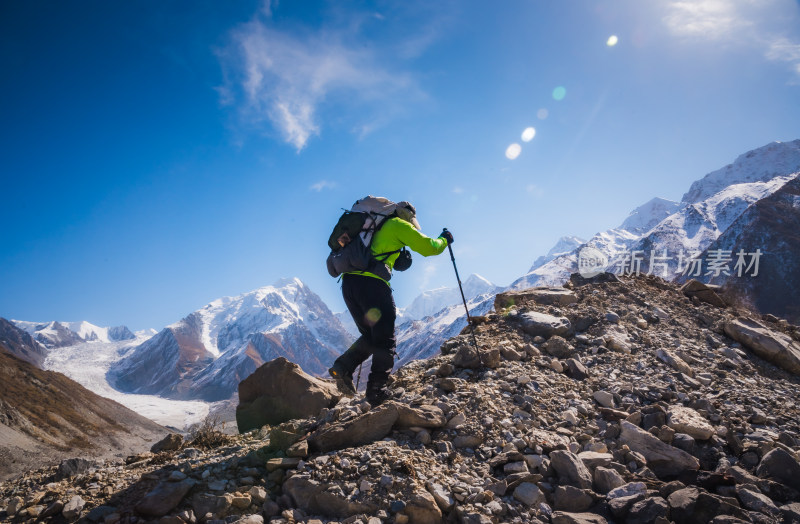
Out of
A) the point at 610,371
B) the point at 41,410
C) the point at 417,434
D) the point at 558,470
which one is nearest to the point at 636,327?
the point at 610,371

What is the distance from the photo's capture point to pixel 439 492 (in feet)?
12.2

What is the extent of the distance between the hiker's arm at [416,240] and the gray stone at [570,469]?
124 inches

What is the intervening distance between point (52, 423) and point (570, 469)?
311 feet

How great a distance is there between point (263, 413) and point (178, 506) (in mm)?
4567

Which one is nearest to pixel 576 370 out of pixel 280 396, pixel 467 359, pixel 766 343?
pixel 467 359

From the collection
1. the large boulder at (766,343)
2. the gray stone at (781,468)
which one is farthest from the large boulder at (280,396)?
the large boulder at (766,343)

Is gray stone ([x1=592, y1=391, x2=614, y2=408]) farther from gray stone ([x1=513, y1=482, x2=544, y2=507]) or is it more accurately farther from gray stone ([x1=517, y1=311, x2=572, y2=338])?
gray stone ([x1=513, y1=482, x2=544, y2=507])

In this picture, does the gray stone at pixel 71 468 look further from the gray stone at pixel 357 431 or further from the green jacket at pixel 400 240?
the green jacket at pixel 400 240

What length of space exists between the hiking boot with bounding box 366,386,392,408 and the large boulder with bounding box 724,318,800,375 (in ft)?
28.1

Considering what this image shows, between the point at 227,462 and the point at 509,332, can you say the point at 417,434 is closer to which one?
the point at 227,462

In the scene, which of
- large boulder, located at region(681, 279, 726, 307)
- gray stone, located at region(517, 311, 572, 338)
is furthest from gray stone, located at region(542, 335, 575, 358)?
large boulder, located at region(681, 279, 726, 307)

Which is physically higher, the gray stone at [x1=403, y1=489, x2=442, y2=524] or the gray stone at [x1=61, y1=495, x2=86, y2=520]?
the gray stone at [x1=61, y1=495, x2=86, y2=520]

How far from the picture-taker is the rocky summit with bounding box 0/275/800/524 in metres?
3.62

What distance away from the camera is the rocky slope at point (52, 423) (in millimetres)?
49125
